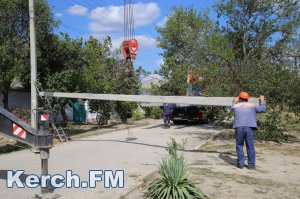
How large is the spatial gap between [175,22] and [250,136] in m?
26.6

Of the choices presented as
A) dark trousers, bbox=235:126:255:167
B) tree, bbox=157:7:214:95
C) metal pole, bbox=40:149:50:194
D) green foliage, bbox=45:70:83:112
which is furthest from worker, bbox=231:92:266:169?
tree, bbox=157:7:214:95

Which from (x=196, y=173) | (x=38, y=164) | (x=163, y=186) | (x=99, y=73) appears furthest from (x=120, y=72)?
(x=163, y=186)

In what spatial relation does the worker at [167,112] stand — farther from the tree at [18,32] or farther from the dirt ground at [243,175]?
the dirt ground at [243,175]

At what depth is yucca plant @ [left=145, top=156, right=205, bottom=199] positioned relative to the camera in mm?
6859

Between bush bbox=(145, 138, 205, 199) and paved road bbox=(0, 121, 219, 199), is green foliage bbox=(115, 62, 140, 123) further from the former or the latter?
bush bbox=(145, 138, 205, 199)

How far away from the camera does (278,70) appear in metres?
15.4

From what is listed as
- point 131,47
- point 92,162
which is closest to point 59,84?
point 131,47

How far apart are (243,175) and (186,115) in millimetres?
19023

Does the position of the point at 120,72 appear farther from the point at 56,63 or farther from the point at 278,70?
the point at 278,70

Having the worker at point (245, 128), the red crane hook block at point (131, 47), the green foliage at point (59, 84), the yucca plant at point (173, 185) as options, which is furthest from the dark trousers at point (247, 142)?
the red crane hook block at point (131, 47)

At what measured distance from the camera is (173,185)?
7.01 m

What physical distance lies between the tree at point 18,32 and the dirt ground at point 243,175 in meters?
9.62

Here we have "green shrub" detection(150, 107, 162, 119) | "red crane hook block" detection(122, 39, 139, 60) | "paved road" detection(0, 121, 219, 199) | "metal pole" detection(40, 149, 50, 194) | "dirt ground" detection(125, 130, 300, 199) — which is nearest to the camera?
"metal pole" detection(40, 149, 50, 194)

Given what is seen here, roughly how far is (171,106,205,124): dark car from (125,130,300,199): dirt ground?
14.2 m
